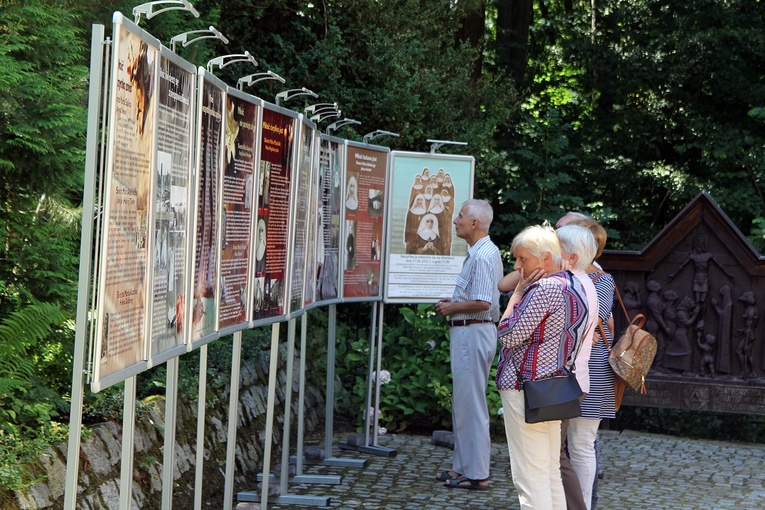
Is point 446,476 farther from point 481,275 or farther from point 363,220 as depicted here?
point 363,220

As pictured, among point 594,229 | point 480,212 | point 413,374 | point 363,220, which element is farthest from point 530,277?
point 413,374

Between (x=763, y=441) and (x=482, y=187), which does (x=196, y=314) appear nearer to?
(x=763, y=441)

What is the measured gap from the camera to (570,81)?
18.2 meters

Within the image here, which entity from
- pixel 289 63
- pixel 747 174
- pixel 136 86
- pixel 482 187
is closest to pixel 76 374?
pixel 136 86

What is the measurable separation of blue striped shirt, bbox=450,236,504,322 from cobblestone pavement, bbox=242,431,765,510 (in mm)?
1352

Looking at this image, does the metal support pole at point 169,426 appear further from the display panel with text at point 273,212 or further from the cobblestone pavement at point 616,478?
the cobblestone pavement at point 616,478

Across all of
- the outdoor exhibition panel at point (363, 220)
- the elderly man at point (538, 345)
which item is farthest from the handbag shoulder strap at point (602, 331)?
the outdoor exhibition panel at point (363, 220)

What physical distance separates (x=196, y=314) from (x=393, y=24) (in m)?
7.68

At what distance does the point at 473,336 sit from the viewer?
7.27 m

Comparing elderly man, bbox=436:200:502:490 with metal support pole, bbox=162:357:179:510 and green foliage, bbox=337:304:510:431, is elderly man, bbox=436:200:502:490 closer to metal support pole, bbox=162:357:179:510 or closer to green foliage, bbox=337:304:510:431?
green foliage, bbox=337:304:510:431

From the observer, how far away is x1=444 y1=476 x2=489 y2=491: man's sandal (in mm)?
7422

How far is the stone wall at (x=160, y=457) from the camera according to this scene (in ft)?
15.4

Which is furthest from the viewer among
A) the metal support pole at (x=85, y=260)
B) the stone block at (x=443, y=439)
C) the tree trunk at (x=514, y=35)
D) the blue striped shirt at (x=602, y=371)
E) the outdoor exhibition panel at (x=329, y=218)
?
the tree trunk at (x=514, y=35)

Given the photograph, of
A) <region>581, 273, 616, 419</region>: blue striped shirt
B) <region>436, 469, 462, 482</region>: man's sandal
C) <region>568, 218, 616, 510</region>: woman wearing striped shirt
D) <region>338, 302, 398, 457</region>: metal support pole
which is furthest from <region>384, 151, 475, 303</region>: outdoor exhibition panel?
<region>581, 273, 616, 419</region>: blue striped shirt
